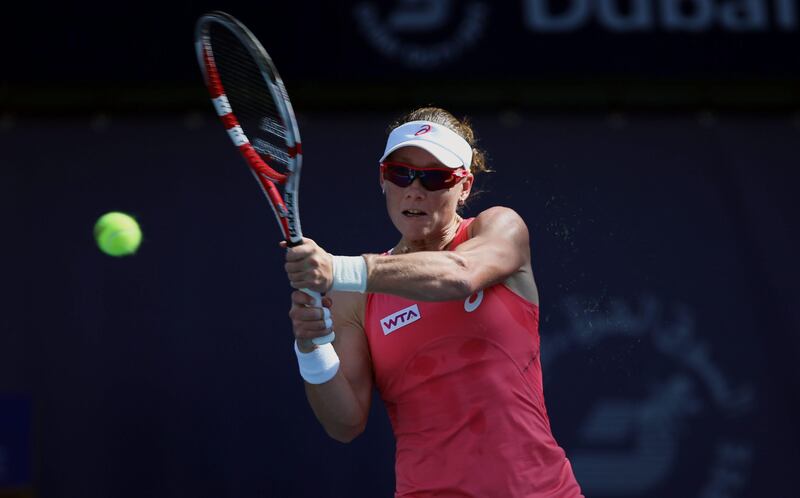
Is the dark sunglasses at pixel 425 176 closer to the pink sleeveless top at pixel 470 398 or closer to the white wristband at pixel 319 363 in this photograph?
the pink sleeveless top at pixel 470 398

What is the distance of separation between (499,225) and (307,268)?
68 cm

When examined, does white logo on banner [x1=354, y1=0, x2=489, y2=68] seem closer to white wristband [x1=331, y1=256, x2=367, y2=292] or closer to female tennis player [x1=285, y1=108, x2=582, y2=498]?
female tennis player [x1=285, y1=108, x2=582, y2=498]

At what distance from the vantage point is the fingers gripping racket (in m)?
2.70

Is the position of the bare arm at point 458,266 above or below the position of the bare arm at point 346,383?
above

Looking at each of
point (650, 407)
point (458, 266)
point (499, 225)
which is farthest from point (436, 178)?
point (650, 407)

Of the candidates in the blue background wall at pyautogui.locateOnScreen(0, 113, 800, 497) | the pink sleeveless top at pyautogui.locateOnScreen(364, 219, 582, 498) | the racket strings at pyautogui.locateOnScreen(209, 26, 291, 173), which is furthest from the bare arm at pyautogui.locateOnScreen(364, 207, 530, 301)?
the blue background wall at pyautogui.locateOnScreen(0, 113, 800, 497)

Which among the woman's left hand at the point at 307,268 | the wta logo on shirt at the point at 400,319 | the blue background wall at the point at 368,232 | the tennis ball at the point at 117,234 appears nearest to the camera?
the woman's left hand at the point at 307,268

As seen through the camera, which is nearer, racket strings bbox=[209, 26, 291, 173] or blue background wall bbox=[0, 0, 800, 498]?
racket strings bbox=[209, 26, 291, 173]

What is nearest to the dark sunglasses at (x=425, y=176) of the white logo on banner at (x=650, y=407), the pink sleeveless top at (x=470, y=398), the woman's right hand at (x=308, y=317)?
the pink sleeveless top at (x=470, y=398)

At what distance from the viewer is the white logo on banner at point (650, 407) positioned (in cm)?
487

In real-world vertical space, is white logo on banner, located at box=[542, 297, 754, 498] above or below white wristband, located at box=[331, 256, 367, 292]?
below

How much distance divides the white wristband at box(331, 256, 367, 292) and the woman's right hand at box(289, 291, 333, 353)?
13cm

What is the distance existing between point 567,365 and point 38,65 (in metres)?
2.51

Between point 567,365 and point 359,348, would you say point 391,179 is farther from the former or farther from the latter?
point 567,365
